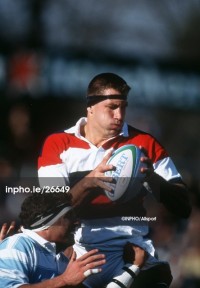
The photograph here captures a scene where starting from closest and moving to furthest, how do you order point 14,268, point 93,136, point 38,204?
point 14,268
point 38,204
point 93,136

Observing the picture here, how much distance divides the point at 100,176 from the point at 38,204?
369 mm

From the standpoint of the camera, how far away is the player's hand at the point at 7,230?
16.4 feet

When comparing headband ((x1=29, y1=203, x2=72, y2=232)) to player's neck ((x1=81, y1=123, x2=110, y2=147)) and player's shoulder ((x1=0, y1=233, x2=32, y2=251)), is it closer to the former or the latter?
player's shoulder ((x1=0, y1=233, x2=32, y2=251))

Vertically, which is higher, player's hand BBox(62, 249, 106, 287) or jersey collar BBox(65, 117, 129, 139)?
jersey collar BBox(65, 117, 129, 139)

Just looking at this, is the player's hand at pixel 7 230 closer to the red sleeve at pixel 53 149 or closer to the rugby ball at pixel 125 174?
the red sleeve at pixel 53 149

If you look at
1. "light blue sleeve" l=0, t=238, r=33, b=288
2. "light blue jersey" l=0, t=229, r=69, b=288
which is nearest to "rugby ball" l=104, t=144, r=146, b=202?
"light blue jersey" l=0, t=229, r=69, b=288

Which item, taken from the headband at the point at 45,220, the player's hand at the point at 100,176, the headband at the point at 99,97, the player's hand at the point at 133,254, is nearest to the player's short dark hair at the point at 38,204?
the headband at the point at 45,220

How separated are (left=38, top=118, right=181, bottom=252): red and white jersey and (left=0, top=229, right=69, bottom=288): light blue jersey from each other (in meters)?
0.18

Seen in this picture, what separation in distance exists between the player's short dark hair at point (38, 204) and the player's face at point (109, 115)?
423 millimetres

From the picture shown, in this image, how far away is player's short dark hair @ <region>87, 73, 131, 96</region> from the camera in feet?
16.6

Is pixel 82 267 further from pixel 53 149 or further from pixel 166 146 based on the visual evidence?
pixel 166 146

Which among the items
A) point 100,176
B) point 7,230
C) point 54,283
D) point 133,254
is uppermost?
point 100,176

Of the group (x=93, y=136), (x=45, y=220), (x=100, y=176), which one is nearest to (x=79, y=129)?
(x=93, y=136)

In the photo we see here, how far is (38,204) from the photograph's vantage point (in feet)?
16.4
